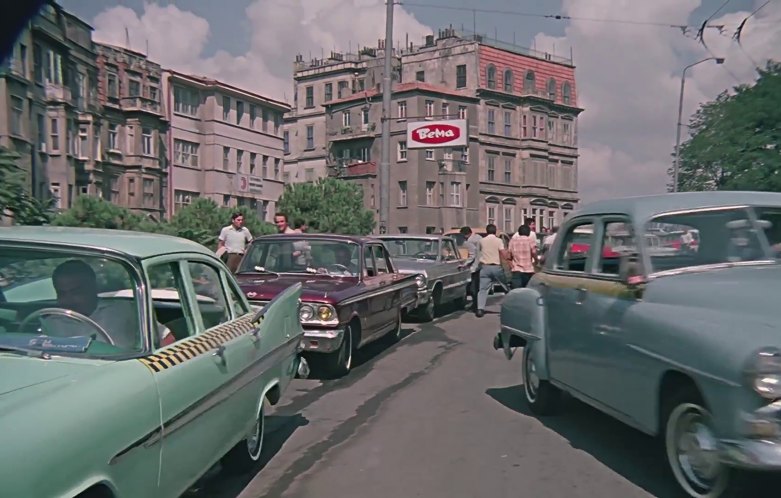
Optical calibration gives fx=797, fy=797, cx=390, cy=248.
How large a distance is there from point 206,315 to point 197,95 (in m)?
48.1

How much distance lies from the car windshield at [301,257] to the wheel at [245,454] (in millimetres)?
4499

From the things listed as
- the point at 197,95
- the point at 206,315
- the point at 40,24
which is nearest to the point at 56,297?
the point at 206,315

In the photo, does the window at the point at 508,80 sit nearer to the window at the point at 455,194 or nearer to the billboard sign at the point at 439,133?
the window at the point at 455,194

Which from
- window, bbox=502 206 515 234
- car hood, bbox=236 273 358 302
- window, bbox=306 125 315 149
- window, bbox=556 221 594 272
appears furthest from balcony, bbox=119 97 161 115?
window, bbox=556 221 594 272

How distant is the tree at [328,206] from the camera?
158 feet

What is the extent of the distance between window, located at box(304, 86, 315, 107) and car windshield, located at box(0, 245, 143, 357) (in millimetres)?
70747

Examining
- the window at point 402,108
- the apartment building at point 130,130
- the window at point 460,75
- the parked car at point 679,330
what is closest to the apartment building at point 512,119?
the window at point 460,75

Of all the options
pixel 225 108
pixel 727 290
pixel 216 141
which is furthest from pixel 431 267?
pixel 225 108

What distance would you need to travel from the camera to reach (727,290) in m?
4.74

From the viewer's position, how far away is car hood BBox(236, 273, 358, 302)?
8.72 metres

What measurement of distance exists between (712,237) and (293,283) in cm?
501

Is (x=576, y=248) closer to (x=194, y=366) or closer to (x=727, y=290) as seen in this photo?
(x=727, y=290)

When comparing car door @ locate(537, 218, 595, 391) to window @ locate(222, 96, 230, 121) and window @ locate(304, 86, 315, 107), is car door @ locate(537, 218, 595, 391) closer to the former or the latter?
window @ locate(222, 96, 230, 121)

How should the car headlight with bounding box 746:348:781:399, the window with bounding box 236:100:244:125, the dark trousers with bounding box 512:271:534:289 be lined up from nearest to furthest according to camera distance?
1. the car headlight with bounding box 746:348:781:399
2. the dark trousers with bounding box 512:271:534:289
3. the window with bounding box 236:100:244:125
